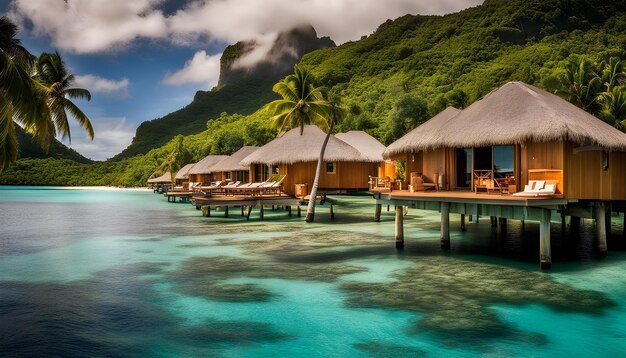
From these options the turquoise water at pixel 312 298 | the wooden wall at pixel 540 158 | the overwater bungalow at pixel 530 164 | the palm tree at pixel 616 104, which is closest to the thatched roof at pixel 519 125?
the overwater bungalow at pixel 530 164

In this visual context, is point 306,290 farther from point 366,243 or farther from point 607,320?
point 366,243

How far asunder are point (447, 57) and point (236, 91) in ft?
263

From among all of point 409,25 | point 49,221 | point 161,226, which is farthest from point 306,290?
point 409,25

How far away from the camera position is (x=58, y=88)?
102ft

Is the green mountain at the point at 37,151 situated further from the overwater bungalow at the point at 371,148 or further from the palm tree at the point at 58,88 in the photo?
the overwater bungalow at the point at 371,148

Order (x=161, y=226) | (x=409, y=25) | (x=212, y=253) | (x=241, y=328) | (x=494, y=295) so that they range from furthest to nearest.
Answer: (x=409, y=25)
(x=161, y=226)
(x=212, y=253)
(x=494, y=295)
(x=241, y=328)

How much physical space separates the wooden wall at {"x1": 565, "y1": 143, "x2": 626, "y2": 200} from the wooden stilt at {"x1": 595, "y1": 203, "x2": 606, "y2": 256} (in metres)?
0.33

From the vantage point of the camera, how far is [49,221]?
93.1 feet

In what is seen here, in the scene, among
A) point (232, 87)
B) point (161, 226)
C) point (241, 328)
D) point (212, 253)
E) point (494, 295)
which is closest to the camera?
point (241, 328)

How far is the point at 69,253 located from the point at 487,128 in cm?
1401

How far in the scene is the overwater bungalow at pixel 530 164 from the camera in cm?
1272

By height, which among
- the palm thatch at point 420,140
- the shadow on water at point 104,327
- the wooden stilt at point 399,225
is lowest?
the shadow on water at point 104,327

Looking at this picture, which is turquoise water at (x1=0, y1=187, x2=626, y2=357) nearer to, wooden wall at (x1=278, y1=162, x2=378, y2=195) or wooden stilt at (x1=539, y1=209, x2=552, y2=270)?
wooden stilt at (x1=539, y1=209, x2=552, y2=270)

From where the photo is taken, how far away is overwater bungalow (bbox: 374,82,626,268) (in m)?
12.7
